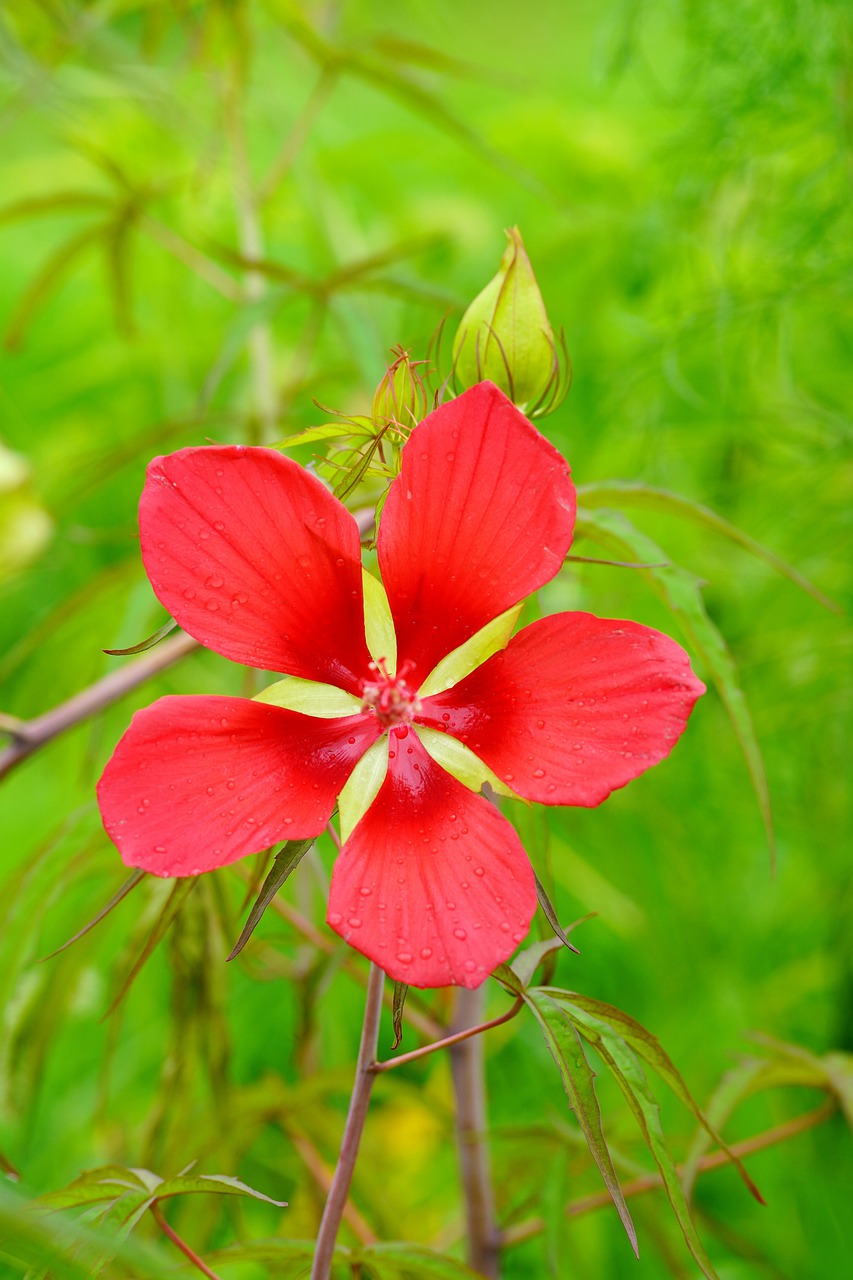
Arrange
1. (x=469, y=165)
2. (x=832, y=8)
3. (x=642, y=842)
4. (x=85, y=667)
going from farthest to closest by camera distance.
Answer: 1. (x=469, y=165)
2. (x=642, y=842)
3. (x=85, y=667)
4. (x=832, y=8)

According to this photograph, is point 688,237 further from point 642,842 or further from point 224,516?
point 224,516

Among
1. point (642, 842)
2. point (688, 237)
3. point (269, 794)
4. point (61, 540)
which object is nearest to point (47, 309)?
point (61, 540)

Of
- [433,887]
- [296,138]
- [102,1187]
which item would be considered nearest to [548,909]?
[433,887]

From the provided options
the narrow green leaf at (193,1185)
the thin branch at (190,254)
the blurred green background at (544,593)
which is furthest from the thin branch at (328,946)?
the thin branch at (190,254)

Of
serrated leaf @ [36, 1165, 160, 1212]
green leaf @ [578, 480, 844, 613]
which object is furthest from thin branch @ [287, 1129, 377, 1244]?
green leaf @ [578, 480, 844, 613]

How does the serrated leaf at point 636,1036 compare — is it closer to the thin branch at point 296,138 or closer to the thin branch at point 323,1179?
the thin branch at point 323,1179

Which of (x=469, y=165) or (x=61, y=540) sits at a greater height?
(x=469, y=165)

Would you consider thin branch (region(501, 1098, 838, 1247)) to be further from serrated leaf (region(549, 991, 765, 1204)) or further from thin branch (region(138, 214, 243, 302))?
thin branch (region(138, 214, 243, 302))
